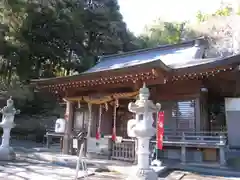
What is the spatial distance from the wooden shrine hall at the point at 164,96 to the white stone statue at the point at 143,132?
183cm

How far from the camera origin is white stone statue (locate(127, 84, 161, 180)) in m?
5.07

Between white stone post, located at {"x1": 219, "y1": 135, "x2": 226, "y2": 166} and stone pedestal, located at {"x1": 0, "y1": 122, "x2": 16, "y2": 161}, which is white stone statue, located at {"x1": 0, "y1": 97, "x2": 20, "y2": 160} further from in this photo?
white stone post, located at {"x1": 219, "y1": 135, "x2": 226, "y2": 166}

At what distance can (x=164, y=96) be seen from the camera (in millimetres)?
9133

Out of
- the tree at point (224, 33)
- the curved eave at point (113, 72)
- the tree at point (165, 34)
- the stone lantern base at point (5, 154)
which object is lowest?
the stone lantern base at point (5, 154)

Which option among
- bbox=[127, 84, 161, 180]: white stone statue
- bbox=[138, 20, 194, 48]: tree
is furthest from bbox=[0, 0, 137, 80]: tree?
bbox=[127, 84, 161, 180]: white stone statue

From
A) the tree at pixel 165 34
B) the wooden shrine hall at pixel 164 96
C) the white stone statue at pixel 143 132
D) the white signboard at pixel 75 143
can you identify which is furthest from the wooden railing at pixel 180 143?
the tree at pixel 165 34

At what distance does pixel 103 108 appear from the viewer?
33.7ft

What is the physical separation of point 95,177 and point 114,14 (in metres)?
24.3

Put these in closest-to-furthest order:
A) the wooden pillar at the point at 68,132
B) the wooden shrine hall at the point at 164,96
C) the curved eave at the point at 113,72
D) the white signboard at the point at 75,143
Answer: the curved eave at the point at 113,72
the wooden shrine hall at the point at 164,96
the white signboard at the point at 75,143
the wooden pillar at the point at 68,132

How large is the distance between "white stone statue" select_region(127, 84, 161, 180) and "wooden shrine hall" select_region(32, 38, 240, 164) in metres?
1.83

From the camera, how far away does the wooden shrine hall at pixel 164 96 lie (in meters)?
7.38

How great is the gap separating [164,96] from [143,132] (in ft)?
14.0

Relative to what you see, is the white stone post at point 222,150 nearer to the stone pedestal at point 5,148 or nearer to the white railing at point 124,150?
the white railing at point 124,150

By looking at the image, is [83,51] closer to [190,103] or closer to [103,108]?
[103,108]
